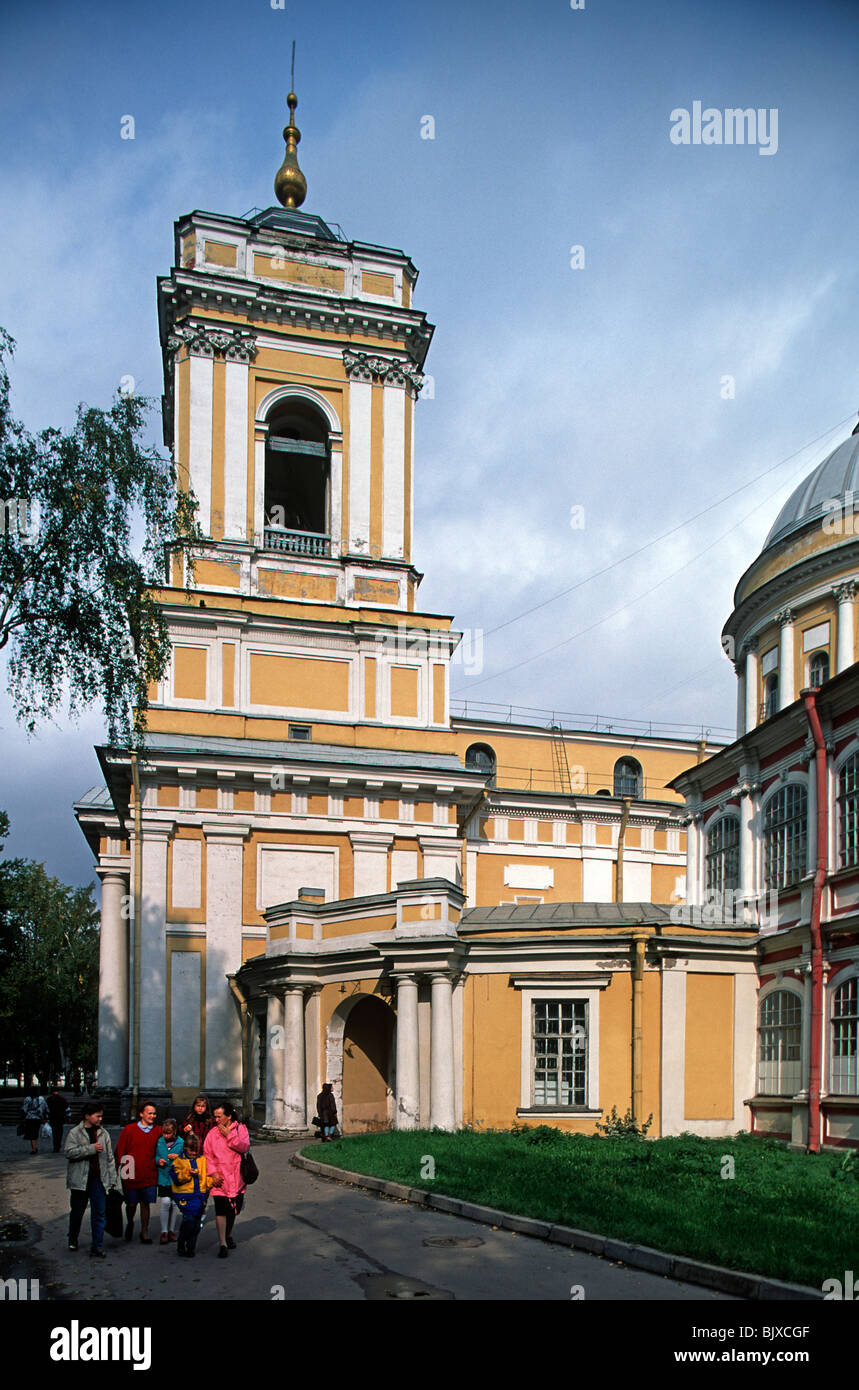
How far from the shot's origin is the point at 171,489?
18766 millimetres

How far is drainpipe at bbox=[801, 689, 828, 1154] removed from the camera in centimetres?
2136

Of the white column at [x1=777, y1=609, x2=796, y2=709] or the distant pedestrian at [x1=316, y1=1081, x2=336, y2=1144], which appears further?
the white column at [x1=777, y1=609, x2=796, y2=709]

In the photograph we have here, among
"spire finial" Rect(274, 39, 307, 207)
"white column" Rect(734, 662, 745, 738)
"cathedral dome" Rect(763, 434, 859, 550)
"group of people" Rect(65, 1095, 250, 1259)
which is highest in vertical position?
"spire finial" Rect(274, 39, 307, 207)

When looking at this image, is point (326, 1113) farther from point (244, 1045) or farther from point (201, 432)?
point (201, 432)

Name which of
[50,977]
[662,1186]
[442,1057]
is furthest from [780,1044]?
[50,977]

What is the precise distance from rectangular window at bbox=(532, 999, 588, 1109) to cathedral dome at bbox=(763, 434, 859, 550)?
460 inches

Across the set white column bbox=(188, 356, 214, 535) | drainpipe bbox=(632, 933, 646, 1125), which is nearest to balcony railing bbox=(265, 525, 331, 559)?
white column bbox=(188, 356, 214, 535)

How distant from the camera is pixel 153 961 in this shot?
31.0m

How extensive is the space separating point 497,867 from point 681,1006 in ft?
67.7

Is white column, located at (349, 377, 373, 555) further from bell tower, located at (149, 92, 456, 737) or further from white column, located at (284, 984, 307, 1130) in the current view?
white column, located at (284, 984, 307, 1130)

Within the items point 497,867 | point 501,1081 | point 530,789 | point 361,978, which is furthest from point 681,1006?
point 530,789

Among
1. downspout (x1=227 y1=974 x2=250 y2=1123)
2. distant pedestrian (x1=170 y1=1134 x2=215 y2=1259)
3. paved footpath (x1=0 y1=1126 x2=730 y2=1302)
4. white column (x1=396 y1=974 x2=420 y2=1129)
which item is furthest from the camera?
downspout (x1=227 y1=974 x2=250 y2=1123)

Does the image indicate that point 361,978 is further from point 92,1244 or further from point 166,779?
point 92,1244

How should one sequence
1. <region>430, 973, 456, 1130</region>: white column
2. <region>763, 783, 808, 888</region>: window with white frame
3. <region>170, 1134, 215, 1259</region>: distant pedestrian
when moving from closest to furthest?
<region>170, 1134, 215, 1259</region>: distant pedestrian < <region>430, 973, 456, 1130</region>: white column < <region>763, 783, 808, 888</region>: window with white frame
